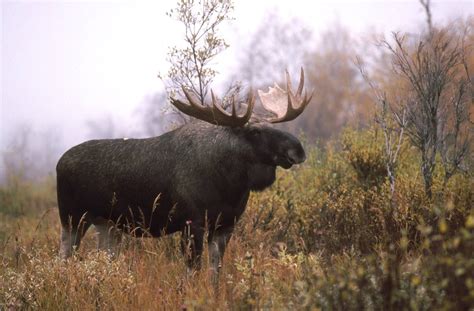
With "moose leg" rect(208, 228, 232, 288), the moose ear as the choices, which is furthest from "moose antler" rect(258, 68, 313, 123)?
"moose leg" rect(208, 228, 232, 288)

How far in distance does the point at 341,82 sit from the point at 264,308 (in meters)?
30.3

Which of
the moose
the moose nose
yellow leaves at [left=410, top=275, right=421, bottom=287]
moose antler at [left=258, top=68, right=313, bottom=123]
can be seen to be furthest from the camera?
moose antler at [left=258, top=68, right=313, bottom=123]

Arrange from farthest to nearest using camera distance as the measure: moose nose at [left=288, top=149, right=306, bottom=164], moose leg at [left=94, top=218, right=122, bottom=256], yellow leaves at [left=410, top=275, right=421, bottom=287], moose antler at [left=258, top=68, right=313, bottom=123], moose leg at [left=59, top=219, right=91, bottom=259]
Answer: moose leg at [left=94, top=218, right=122, bottom=256], moose leg at [left=59, top=219, right=91, bottom=259], moose antler at [left=258, top=68, right=313, bottom=123], moose nose at [left=288, top=149, right=306, bottom=164], yellow leaves at [left=410, top=275, right=421, bottom=287]

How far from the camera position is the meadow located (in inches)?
127

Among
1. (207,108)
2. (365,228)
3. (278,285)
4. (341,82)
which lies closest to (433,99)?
(365,228)

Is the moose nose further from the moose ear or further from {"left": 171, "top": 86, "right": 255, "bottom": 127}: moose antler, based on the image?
{"left": 171, "top": 86, "right": 255, "bottom": 127}: moose antler

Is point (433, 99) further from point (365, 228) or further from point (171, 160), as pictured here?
point (171, 160)

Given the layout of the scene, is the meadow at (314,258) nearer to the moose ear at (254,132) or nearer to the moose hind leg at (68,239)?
the moose hind leg at (68,239)

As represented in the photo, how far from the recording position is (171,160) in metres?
5.33

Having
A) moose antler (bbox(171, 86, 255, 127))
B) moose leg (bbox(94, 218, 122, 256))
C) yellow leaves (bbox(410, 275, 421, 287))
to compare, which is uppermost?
moose antler (bbox(171, 86, 255, 127))

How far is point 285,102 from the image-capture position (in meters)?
5.77

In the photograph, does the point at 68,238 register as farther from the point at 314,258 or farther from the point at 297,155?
the point at 314,258

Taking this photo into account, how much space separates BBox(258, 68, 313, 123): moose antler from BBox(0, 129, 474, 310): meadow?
122cm

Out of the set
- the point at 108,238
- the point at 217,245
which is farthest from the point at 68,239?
the point at 217,245
